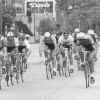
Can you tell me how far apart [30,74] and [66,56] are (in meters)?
2.07

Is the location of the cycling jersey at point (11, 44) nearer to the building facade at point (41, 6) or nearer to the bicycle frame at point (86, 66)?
the bicycle frame at point (86, 66)

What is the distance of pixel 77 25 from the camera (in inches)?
4688

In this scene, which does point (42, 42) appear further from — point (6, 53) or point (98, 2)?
point (98, 2)

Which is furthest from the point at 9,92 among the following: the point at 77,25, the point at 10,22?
the point at 77,25

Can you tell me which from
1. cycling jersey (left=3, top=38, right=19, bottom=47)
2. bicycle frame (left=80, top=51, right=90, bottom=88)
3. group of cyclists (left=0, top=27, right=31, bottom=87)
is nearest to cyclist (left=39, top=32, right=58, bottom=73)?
group of cyclists (left=0, top=27, right=31, bottom=87)

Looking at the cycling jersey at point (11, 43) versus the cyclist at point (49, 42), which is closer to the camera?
the cycling jersey at point (11, 43)

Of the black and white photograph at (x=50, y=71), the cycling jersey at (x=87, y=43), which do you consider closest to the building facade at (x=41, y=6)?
the black and white photograph at (x=50, y=71)

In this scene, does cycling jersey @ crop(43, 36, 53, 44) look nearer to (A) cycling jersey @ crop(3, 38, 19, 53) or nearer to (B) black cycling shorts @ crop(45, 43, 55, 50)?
(B) black cycling shorts @ crop(45, 43, 55, 50)

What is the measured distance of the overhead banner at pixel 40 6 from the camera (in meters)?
140

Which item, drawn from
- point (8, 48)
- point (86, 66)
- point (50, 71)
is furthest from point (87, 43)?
point (50, 71)

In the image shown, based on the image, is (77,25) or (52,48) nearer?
(52,48)

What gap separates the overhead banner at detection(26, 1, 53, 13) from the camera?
458ft

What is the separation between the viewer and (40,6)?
141750 mm

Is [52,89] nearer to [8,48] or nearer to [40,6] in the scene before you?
[8,48]
